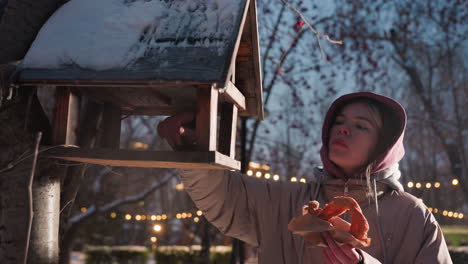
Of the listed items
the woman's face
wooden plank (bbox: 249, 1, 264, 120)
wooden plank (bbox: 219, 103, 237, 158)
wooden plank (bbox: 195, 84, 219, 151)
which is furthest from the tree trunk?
the woman's face

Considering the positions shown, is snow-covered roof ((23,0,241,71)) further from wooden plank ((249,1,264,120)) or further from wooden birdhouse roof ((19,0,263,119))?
wooden plank ((249,1,264,120))

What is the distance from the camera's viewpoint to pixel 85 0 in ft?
5.72

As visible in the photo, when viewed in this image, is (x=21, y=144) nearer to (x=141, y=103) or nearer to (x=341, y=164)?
(x=141, y=103)

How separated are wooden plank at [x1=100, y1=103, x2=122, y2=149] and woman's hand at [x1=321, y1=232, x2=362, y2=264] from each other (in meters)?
0.97

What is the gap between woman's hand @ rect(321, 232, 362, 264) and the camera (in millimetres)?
1567

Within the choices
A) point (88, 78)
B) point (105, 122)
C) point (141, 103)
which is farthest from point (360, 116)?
point (88, 78)

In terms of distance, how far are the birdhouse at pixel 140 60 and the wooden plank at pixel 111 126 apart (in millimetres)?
129

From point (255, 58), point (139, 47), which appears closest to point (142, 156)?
point (139, 47)

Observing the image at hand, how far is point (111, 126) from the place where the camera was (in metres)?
1.86

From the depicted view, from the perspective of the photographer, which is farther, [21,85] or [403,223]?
[403,223]

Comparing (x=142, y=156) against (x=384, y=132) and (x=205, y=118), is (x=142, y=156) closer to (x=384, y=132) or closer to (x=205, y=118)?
(x=205, y=118)

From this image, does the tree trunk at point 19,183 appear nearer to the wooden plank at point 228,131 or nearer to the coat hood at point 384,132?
the wooden plank at point 228,131

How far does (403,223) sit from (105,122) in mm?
1517

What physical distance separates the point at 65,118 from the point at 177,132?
0.43 metres
